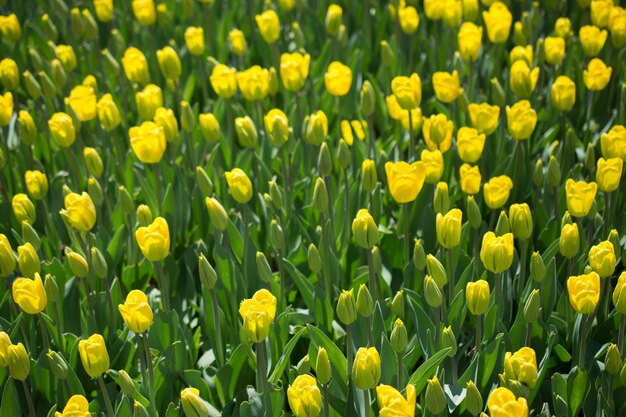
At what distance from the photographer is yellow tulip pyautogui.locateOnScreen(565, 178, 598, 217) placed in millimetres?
2305

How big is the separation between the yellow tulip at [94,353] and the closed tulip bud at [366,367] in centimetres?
61

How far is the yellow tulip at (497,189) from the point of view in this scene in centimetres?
245

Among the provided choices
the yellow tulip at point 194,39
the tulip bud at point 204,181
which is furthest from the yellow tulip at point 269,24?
the tulip bud at point 204,181

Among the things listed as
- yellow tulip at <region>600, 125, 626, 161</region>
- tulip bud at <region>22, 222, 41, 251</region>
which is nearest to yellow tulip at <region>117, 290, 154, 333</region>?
tulip bud at <region>22, 222, 41, 251</region>

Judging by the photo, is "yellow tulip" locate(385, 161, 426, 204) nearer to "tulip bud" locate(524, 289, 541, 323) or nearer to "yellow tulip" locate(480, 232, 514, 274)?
"yellow tulip" locate(480, 232, 514, 274)

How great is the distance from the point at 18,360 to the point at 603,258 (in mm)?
1446

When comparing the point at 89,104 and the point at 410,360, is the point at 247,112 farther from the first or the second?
the point at 410,360

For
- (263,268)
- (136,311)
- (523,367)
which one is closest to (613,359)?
(523,367)

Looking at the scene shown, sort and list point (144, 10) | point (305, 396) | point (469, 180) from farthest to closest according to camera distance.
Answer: point (144, 10) → point (469, 180) → point (305, 396)

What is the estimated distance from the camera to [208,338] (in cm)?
259

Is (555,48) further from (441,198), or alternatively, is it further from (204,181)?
(204,181)

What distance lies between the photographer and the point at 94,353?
77.7 inches

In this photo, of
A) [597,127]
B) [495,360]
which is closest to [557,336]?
[495,360]

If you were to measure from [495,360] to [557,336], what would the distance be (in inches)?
10.4
